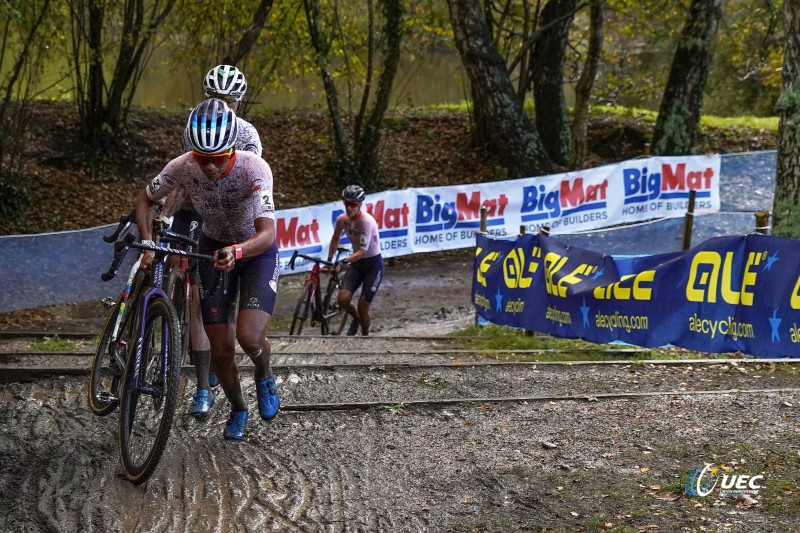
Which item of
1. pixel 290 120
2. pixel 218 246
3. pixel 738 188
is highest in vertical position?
pixel 290 120

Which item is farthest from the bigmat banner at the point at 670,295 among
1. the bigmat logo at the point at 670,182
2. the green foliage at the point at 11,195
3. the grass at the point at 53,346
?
the green foliage at the point at 11,195

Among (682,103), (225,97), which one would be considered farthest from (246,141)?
(682,103)

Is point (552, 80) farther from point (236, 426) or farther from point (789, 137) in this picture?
point (236, 426)

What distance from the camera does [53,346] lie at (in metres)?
9.99

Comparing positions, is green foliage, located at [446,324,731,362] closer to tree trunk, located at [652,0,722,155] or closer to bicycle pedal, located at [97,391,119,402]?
bicycle pedal, located at [97,391,119,402]

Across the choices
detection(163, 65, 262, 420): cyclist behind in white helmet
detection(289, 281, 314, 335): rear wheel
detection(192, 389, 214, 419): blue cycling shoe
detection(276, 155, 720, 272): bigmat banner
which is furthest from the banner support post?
detection(276, 155, 720, 272): bigmat banner

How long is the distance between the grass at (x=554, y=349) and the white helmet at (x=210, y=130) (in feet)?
16.6

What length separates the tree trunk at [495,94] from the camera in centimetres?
2144

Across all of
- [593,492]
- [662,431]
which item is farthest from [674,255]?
[593,492]

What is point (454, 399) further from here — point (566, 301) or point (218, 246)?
point (566, 301)

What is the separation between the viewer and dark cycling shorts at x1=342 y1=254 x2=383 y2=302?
504 inches

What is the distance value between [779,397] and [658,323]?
88.9 inches

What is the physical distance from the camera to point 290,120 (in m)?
28.7

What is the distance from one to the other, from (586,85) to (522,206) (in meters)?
5.21
